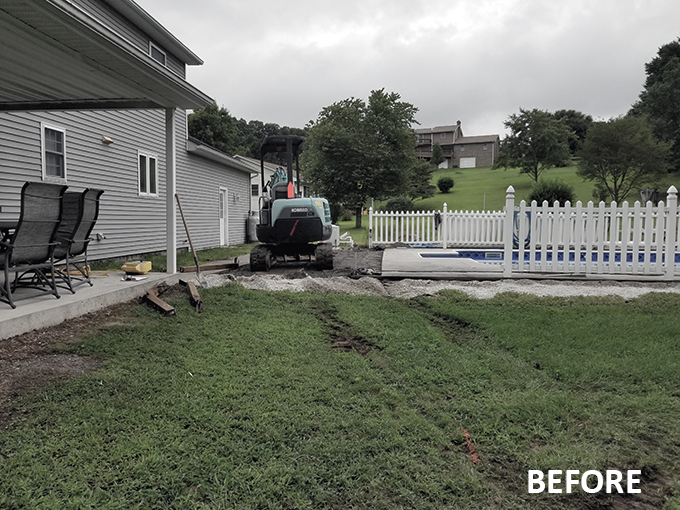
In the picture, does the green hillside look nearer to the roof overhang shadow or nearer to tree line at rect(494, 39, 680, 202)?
tree line at rect(494, 39, 680, 202)

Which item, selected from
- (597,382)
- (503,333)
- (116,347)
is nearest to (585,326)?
(503,333)

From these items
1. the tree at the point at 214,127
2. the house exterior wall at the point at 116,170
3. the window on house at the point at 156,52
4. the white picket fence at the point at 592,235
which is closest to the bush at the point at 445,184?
the tree at the point at 214,127

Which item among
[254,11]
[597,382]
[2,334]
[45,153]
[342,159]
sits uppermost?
[254,11]

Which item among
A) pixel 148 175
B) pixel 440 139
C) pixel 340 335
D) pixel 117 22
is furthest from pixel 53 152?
pixel 440 139

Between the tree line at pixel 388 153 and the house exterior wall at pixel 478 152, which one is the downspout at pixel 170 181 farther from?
the house exterior wall at pixel 478 152

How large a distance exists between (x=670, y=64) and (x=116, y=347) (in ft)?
153

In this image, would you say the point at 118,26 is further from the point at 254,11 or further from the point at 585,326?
the point at 585,326

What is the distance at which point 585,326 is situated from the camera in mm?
4719

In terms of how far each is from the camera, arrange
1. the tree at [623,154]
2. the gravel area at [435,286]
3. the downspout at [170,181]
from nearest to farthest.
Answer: the downspout at [170,181]
the gravel area at [435,286]
the tree at [623,154]

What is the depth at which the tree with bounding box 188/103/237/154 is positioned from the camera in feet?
Result: 119

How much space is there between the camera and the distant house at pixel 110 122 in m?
4.33

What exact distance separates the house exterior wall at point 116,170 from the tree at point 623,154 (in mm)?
23040

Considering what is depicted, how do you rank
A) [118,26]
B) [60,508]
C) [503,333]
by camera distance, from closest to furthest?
1. [60,508]
2. [503,333]
3. [118,26]

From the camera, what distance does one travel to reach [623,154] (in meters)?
26.1
